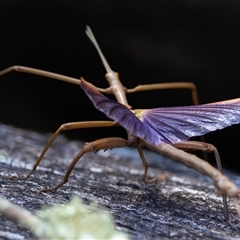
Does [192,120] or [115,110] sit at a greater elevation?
[115,110]

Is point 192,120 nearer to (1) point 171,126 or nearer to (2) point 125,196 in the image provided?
(1) point 171,126

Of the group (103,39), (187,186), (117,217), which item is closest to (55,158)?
(187,186)

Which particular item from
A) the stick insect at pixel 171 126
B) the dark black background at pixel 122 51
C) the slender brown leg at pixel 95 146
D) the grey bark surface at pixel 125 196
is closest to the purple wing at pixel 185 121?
the stick insect at pixel 171 126

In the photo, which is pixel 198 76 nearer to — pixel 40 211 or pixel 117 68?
pixel 117 68

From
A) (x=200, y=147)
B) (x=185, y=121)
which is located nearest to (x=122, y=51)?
(x=185, y=121)

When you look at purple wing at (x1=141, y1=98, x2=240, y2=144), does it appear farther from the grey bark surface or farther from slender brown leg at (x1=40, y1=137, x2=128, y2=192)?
the grey bark surface
